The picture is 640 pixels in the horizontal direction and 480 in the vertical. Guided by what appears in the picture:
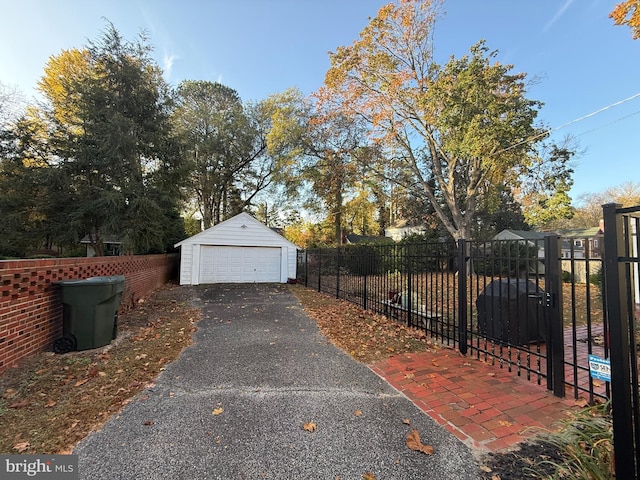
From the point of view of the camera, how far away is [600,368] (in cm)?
233

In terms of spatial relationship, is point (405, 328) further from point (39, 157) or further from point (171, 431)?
point (39, 157)

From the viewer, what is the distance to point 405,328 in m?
5.68

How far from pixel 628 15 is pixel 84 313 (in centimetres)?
1567

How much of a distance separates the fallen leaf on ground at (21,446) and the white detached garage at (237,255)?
1175 cm

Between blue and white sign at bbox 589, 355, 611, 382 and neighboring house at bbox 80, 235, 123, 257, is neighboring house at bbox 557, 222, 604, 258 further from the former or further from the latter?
neighboring house at bbox 80, 235, 123, 257

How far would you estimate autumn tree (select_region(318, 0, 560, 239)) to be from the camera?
39.8ft

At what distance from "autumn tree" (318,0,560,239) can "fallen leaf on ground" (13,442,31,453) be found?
14.0 m

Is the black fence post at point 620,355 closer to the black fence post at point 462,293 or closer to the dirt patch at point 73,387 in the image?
the black fence post at point 462,293

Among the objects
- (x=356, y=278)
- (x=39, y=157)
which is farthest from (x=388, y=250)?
(x=39, y=157)

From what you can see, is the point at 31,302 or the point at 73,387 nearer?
the point at 73,387

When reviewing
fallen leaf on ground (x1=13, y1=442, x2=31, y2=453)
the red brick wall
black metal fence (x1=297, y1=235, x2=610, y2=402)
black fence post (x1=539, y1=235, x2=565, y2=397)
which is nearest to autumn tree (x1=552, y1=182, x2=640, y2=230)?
black metal fence (x1=297, y1=235, x2=610, y2=402)

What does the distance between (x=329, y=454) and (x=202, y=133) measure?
78.8 ft

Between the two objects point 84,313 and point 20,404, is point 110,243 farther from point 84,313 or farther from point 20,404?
point 20,404

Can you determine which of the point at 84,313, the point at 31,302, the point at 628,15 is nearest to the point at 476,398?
the point at 84,313
